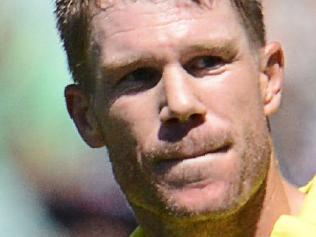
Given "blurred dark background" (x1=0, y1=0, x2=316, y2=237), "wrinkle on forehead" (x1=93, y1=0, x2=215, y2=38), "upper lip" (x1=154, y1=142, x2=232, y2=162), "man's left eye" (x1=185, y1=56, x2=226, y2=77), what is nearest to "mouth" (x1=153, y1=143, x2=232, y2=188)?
"upper lip" (x1=154, y1=142, x2=232, y2=162)

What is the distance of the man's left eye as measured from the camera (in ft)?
8.54

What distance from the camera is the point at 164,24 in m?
2.62

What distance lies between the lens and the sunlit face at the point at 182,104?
2.55 metres

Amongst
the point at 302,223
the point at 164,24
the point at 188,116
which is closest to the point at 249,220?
the point at 302,223

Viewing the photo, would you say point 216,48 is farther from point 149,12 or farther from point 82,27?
→ point 82,27

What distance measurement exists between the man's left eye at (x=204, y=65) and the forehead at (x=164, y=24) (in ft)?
0.12

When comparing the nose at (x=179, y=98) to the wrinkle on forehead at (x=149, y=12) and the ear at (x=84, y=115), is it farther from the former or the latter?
the ear at (x=84, y=115)

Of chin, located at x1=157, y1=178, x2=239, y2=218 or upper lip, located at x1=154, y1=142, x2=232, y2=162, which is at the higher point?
upper lip, located at x1=154, y1=142, x2=232, y2=162

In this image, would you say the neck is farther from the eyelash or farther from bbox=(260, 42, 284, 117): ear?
the eyelash

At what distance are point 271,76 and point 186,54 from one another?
24cm

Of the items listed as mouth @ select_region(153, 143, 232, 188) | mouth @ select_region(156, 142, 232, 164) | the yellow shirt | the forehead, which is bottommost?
the yellow shirt

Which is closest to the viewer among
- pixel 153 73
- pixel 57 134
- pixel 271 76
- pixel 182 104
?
pixel 182 104

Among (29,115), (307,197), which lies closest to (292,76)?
(29,115)

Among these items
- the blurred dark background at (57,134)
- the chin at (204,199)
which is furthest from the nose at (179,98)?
the blurred dark background at (57,134)
